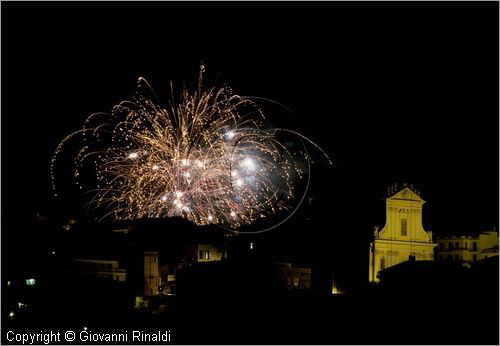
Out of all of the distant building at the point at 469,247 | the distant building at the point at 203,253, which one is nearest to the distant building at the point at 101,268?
the distant building at the point at 203,253

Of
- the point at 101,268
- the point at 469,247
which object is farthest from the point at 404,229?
the point at 101,268

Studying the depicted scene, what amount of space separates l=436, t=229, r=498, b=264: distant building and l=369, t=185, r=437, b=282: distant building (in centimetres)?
279

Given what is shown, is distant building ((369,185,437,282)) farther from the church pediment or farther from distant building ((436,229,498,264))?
distant building ((436,229,498,264))

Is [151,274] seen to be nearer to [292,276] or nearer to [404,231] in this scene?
[292,276]

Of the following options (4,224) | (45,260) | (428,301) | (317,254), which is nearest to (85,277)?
(45,260)

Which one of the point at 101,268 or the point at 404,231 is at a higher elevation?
the point at 404,231

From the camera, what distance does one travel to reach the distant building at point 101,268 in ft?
136

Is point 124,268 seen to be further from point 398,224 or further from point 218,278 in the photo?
point 398,224

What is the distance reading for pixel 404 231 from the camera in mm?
44938

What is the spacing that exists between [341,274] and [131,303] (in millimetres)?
10074

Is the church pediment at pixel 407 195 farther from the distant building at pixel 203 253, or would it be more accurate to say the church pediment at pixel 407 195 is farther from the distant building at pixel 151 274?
the distant building at pixel 151 274

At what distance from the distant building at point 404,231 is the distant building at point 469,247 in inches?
110

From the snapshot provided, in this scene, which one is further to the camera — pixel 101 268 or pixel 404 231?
pixel 404 231

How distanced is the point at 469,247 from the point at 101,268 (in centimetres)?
2229
